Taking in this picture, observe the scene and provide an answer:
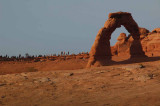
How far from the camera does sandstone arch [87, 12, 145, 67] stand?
15.6m

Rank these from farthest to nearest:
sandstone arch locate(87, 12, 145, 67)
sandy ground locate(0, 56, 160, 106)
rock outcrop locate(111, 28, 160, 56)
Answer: rock outcrop locate(111, 28, 160, 56) < sandstone arch locate(87, 12, 145, 67) < sandy ground locate(0, 56, 160, 106)

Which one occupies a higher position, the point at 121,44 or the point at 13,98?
the point at 121,44

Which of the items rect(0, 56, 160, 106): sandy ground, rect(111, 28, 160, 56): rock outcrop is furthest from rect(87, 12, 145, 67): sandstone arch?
rect(111, 28, 160, 56): rock outcrop

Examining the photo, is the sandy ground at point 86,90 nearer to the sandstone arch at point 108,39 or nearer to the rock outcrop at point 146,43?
the sandstone arch at point 108,39

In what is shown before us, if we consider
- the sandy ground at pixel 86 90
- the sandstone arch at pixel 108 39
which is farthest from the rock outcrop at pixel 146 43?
the sandy ground at pixel 86 90

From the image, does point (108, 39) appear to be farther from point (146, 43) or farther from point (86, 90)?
point (146, 43)

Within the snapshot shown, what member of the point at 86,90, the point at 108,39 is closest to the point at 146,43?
the point at 108,39

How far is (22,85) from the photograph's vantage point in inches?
289

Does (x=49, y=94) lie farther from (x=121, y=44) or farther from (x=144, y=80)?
(x=121, y=44)

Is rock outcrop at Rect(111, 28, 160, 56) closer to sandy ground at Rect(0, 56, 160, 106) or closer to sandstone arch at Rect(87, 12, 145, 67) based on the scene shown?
sandstone arch at Rect(87, 12, 145, 67)

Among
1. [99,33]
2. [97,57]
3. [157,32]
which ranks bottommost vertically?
[97,57]

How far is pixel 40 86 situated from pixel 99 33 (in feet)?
33.4

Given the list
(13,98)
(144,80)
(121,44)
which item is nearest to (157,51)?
(121,44)

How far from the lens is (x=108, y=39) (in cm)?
1667
